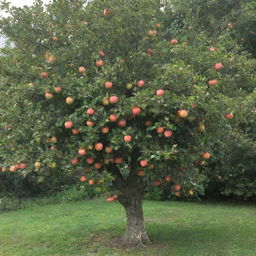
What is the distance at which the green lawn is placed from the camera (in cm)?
742

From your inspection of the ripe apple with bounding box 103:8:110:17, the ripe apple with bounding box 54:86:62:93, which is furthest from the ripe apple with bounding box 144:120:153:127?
the ripe apple with bounding box 103:8:110:17

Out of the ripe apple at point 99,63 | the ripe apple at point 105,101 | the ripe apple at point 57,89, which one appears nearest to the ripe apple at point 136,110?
the ripe apple at point 105,101

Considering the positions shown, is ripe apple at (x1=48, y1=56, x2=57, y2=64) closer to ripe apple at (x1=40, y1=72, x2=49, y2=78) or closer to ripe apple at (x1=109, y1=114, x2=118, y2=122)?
ripe apple at (x1=40, y1=72, x2=49, y2=78)

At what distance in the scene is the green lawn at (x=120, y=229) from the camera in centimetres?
742

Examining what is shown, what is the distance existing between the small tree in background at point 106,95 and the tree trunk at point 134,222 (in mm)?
602

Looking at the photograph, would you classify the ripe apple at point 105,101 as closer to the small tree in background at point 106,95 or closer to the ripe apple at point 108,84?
the small tree in background at point 106,95

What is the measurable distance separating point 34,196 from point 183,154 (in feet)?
33.4

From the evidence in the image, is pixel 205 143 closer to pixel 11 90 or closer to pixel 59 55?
pixel 59 55

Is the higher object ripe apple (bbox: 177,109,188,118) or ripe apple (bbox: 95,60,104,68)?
ripe apple (bbox: 95,60,104,68)

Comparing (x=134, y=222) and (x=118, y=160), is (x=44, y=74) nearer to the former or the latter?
(x=118, y=160)

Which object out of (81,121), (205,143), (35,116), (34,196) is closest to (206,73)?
(205,143)

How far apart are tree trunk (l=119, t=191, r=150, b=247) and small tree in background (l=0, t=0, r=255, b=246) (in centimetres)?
60

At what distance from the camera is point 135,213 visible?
7551mm

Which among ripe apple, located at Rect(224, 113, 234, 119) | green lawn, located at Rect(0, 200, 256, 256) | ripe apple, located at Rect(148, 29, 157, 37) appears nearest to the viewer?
ripe apple, located at Rect(224, 113, 234, 119)
